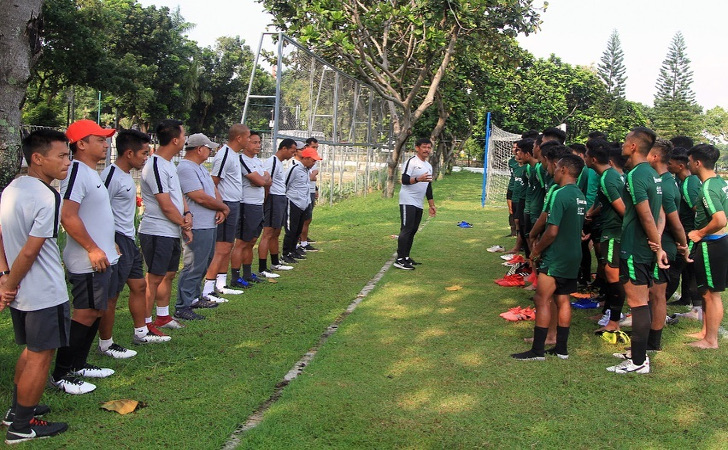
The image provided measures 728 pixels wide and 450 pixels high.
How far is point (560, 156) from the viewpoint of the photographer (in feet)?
19.8

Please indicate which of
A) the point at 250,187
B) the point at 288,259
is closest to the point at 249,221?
the point at 250,187

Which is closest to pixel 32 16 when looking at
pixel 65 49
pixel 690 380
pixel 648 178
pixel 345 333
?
pixel 345 333

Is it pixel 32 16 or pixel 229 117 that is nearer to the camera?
pixel 32 16

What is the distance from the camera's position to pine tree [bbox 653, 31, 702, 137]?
74625 millimetres

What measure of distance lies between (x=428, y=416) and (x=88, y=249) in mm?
2587

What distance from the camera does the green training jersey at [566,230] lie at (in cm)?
555

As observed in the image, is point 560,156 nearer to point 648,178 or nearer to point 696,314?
point 648,178

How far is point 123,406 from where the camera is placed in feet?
14.0

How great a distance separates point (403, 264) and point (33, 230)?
6.90 m

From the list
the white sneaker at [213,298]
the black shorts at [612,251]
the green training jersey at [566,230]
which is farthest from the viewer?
the white sneaker at [213,298]

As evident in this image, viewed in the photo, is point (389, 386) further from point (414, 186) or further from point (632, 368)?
point (414, 186)

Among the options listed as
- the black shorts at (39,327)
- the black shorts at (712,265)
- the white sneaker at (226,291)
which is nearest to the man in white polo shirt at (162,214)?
the white sneaker at (226,291)

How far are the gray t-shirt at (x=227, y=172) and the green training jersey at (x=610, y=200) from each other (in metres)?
4.14

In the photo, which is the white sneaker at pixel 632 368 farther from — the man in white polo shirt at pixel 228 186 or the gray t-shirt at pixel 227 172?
the gray t-shirt at pixel 227 172
